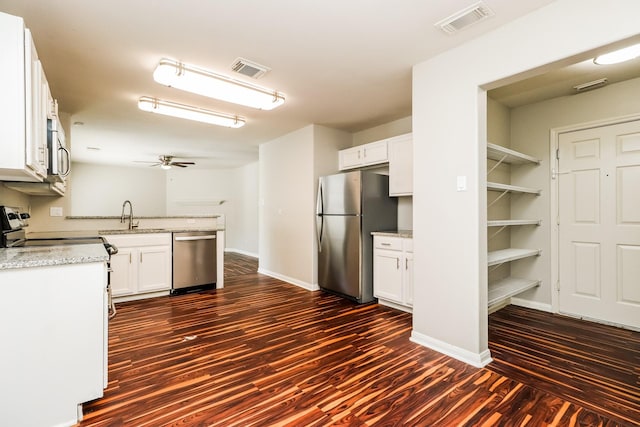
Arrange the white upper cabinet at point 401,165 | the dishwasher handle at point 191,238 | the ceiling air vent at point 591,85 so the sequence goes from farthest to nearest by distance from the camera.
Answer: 1. the dishwasher handle at point 191,238
2. the white upper cabinet at point 401,165
3. the ceiling air vent at point 591,85

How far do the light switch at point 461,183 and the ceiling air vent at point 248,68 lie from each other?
1.89 metres

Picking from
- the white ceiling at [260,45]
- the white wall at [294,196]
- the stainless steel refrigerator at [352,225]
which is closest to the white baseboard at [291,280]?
the white wall at [294,196]

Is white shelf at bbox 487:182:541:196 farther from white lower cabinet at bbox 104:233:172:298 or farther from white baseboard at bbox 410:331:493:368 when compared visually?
white lower cabinet at bbox 104:233:172:298

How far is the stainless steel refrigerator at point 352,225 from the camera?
12.5 feet

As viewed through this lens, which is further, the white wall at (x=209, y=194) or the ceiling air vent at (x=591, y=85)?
the white wall at (x=209, y=194)

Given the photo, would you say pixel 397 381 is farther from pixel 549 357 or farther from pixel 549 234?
pixel 549 234

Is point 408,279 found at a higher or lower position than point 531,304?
higher

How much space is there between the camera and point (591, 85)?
9.91 feet

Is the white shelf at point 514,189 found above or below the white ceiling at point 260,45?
below

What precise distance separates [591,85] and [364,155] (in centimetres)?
245

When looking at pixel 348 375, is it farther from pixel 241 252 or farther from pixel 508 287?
pixel 241 252

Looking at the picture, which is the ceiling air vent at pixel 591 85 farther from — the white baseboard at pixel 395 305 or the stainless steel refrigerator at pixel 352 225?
the white baseboard at pixel 395 305

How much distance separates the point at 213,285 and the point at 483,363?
365 cm

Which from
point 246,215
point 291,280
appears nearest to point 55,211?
point 291,280
